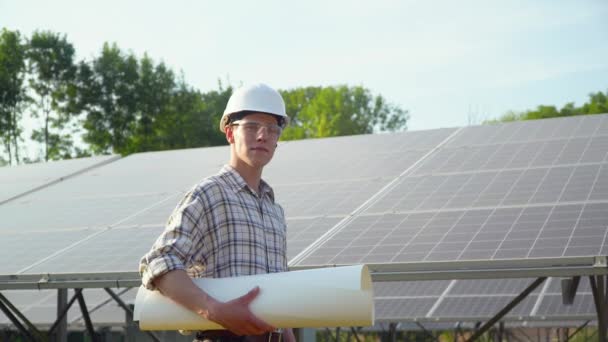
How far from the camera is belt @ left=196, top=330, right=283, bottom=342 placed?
353 centimetres

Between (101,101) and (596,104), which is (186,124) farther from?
(596,104)

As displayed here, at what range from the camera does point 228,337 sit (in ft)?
11.6

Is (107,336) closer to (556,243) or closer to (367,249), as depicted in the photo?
(367,249)

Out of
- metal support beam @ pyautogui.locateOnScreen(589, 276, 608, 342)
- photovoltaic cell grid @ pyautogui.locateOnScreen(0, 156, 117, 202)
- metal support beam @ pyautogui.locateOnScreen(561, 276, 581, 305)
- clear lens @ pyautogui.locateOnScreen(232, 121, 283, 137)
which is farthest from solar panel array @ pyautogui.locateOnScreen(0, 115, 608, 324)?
clear lens @ pyautogui.locateOnScreen(232, 121, 283, 137)

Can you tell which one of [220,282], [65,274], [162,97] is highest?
[162,97]

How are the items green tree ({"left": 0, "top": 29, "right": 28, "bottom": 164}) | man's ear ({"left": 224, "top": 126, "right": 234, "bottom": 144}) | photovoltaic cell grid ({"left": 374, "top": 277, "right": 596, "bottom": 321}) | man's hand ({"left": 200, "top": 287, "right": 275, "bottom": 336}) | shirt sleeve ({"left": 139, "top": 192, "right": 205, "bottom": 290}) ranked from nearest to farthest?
man's hand ({"left": 200, "top": 287, "right": 275, "bottom": 336}) < shirt sleeve ({"left": 139, "top": 192, "right": 205, "bottom": 290}) < man's ear ({"left": 224, "top": 126, "right": 234, "bottom": 144}) < photovoltaic cell grid ({"left": 374, "top": 277, "right": 596, "bottom": 321}) < green tree ({"left": 0, "top": 29, "right": 28, "bottom": 164})

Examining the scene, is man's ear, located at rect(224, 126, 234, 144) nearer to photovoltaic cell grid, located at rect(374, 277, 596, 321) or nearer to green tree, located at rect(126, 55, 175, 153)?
photovoltaic cell grid, located at rect(374, 277, 596, 321)

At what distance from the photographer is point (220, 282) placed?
3410 mm

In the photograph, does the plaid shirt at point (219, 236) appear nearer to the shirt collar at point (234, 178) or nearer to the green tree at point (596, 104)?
the shirt collar at point (234, 178)

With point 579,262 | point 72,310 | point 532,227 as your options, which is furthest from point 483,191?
point 72,310

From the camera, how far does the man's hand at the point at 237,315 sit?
3244 mm

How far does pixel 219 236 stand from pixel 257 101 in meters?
0.55

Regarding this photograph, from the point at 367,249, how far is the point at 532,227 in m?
1.30

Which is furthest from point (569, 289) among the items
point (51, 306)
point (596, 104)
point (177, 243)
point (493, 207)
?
point (596, 104)
